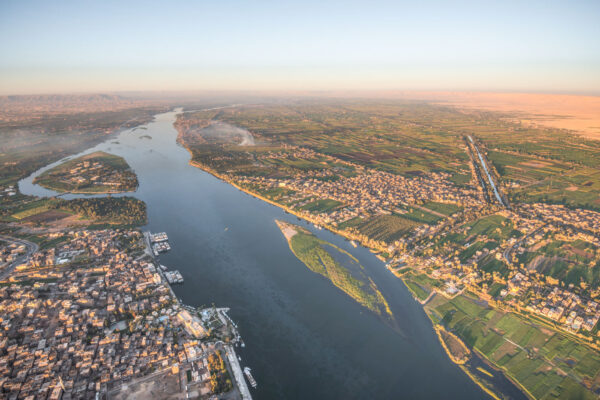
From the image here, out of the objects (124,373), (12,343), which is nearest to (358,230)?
(124,373)

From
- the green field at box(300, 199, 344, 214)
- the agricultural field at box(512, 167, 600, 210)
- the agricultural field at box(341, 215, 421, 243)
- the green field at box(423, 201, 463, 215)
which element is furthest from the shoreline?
the agricultural field at box(512, 167, 600, 210)

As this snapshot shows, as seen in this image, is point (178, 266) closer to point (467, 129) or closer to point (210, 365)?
point (210, 365)

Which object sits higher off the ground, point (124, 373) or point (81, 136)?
point (81, 136)

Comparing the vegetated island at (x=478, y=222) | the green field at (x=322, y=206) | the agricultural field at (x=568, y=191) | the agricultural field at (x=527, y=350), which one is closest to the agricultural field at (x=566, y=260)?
the vegetated island at (x=478, y=222)

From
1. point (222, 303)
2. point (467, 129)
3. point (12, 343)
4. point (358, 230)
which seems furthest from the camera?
point (467, 129)

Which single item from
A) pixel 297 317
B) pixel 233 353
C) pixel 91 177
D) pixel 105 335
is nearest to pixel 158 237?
pixel 105 335

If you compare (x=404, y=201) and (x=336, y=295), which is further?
(x=404, y=201)

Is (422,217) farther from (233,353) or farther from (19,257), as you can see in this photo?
(19,257)
